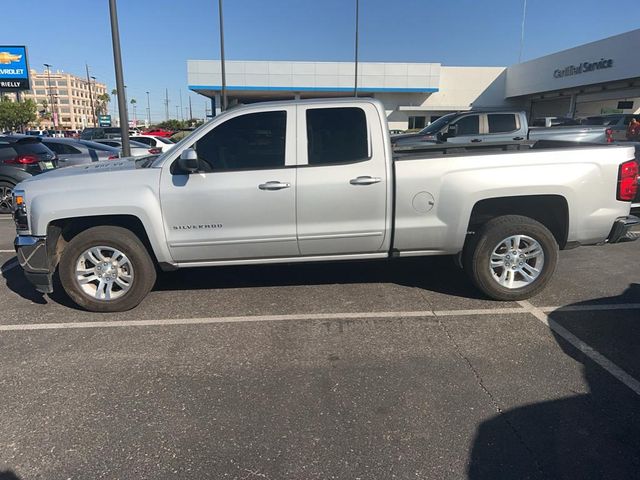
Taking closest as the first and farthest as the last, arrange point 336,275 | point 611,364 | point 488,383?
1. point 488,383
2. point 611,364
3. point 336,275

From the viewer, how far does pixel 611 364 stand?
351 centimetres

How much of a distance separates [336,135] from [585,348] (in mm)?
2813

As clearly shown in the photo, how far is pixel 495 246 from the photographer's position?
4.60 metres

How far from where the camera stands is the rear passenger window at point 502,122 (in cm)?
1243

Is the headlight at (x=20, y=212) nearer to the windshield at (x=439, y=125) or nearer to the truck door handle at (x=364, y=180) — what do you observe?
the truck door handle at (x=364, y=180)

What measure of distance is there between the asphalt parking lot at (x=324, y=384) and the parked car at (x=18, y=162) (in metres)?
5.31

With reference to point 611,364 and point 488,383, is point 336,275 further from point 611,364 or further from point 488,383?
point 611,364

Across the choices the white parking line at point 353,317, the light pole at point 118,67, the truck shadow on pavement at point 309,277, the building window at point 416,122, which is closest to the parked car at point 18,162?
the light pole at point 118,67

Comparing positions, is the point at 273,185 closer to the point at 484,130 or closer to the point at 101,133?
the point at 484,130

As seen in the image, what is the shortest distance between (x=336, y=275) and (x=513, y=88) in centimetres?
4742

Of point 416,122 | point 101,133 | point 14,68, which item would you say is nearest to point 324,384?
point 101,133

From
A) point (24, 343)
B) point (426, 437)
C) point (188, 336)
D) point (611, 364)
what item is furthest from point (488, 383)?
point (24, 343)

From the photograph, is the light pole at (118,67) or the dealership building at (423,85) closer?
the light pole at (118,67)

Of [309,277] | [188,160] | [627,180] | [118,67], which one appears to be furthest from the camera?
[118,67]
